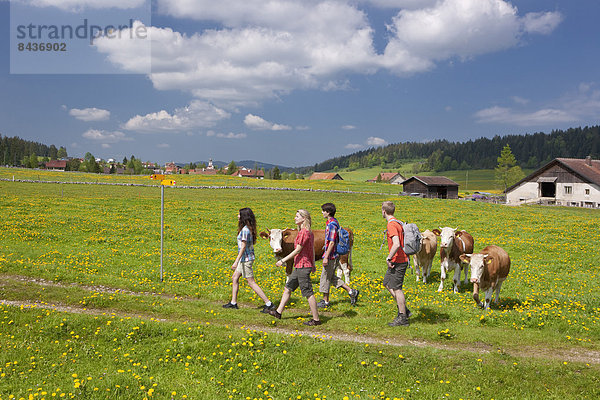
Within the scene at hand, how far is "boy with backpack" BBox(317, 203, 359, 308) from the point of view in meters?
10.6

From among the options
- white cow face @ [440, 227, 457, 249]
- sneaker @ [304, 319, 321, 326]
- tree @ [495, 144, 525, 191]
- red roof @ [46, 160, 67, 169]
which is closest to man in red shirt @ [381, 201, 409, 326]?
sneaker @ [304, 319, 321, 326]

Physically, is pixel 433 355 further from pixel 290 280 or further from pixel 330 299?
pixel 330 299

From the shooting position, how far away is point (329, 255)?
1071 centimetres

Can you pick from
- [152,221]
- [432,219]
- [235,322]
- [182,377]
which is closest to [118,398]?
[182,377]

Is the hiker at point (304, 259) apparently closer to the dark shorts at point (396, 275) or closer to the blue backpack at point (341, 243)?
the blue backpack at point (341, 243)

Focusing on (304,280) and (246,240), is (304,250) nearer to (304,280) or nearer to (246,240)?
(304,280)

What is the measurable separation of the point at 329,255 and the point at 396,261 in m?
1.89

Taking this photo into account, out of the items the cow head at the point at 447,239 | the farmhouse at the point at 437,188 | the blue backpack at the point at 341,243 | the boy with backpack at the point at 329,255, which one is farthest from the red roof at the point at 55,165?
the blue backpack at the point at 341,243

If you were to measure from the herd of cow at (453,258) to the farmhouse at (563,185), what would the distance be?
60.4m

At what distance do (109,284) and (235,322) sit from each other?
6.29 m

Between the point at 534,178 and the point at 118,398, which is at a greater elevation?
the point at 534,178

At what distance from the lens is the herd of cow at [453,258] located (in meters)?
12.4

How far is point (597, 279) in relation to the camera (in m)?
17.1

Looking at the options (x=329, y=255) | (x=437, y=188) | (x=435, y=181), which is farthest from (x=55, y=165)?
(x=329, y=255)
